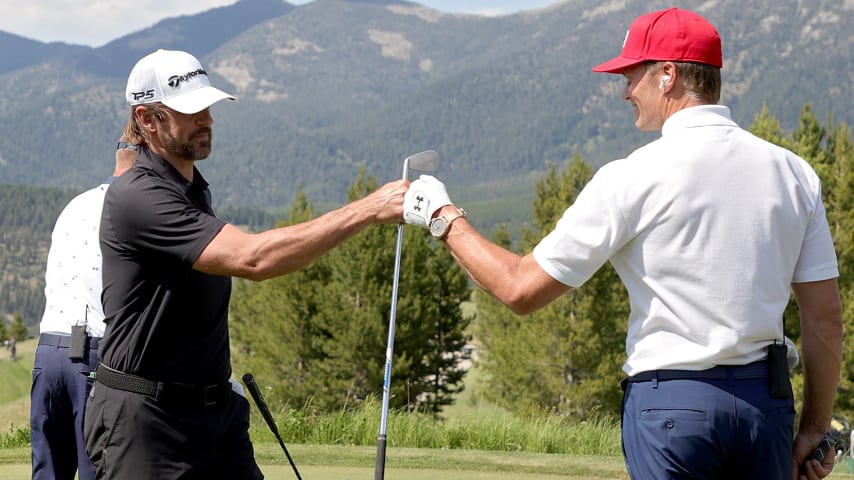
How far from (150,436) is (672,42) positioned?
2.36 metres

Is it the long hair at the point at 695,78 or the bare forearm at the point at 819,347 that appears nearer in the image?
the long hair at the point at 695,78

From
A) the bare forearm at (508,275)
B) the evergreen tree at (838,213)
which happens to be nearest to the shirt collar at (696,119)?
the bare forearm at (508,275)

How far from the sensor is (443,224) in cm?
373

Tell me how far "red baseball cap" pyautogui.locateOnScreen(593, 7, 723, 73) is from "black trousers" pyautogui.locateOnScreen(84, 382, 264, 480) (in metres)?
2.03

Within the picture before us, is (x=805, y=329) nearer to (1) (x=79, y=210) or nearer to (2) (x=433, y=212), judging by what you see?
(2) (x=433, y=212)

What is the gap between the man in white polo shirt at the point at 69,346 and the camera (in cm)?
561

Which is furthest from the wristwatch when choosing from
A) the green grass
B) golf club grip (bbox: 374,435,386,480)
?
the green grass

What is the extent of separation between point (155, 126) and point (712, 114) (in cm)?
219

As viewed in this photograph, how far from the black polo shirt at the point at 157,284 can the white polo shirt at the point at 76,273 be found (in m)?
1.55

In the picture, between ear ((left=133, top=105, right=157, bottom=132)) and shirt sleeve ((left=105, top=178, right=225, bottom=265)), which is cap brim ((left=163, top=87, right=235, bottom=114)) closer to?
ear ((left=133, top=105, right=157, bottom=132))

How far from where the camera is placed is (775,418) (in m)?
3.28

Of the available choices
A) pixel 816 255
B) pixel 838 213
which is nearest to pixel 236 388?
pixel 816 255

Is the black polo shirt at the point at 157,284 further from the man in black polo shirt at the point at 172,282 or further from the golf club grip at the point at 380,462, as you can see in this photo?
the golf club grip at the point at 380,462

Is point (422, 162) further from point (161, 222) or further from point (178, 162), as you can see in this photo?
point (161, 222)
